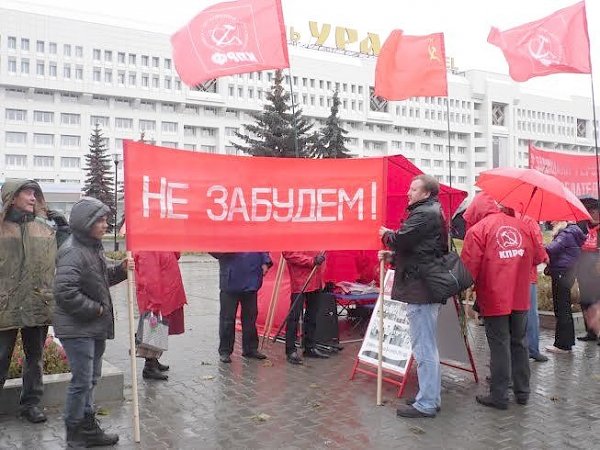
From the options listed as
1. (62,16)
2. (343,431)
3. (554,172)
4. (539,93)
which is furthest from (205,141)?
(343,431)

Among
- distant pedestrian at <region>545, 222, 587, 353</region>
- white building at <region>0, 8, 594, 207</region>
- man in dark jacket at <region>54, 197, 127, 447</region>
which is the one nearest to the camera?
man in dark jacket at <region>54, 197, 127, 447</region>

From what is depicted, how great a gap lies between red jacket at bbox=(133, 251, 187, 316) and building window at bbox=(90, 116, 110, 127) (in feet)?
274

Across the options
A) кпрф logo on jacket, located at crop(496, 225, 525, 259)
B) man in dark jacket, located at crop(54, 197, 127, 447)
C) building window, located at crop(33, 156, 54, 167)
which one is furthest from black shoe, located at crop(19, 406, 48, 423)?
building window, located at crop(33, 156, 54, 167)

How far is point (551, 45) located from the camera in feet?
30.4

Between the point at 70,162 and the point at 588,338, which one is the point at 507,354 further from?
the point at 70,162

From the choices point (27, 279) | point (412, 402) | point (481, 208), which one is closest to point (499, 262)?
point (481, 208)

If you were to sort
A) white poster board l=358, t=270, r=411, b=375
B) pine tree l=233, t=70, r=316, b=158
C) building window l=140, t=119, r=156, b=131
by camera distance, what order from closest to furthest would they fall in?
white poster board l=358, t=270, r=411, b=375 < pine tree l=233, t=70, r=316, b=158 < building window l=140, t=119, r=156, b=131

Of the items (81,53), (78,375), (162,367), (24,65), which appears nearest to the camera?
(78,375)

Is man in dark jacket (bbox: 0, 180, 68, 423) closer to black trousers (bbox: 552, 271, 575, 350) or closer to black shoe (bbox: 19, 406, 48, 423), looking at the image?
black shoe (bbox: 19, 406, 48, 423)

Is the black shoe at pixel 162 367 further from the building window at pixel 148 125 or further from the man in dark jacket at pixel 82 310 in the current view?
the building window at pixel 148 125

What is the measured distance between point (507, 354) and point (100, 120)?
8648 cm

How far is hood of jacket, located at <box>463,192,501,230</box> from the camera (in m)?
5.87

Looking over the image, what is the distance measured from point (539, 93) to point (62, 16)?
97.0 metres

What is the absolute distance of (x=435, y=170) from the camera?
118m
